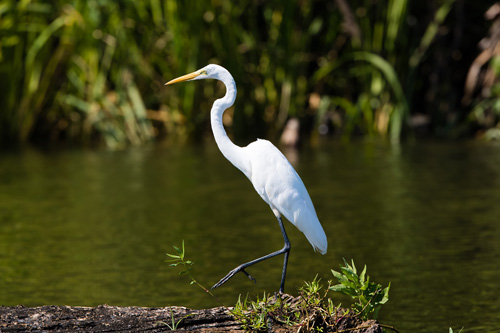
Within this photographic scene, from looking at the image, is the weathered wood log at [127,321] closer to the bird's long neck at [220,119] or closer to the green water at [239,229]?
the bird's long neck at [220,119]

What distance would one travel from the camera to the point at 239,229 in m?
7.02

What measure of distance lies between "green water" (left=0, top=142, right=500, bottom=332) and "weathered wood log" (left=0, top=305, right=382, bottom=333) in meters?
1.22

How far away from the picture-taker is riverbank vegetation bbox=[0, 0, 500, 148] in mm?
12141

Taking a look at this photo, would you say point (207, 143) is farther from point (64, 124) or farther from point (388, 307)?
point (388, 307)

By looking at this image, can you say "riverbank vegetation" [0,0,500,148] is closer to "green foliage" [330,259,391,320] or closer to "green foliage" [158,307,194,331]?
"green foliage" [330,259,391,320]

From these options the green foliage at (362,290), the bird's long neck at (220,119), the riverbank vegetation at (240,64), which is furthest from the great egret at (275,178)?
the riverbank vegetation at (240,64)

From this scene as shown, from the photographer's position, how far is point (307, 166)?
1028 centimetres

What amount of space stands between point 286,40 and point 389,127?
79.5 inches

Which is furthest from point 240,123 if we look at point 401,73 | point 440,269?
point 440,269

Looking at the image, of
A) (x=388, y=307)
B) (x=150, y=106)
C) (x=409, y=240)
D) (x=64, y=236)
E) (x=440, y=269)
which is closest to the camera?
(x=388, y=307)

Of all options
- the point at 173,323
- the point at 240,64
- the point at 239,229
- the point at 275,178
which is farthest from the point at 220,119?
the point at 240,64

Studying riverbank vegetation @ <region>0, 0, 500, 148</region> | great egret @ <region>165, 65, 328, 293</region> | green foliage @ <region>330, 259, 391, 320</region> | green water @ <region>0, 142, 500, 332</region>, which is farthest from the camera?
riverbank vegetation @ <region>0, 0, 500, 148</region>

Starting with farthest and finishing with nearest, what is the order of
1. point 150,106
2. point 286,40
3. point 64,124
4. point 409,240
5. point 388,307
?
1. point 64,124
2. point 150,106
3. point 286,40
4. point 409,240
5. point 388,307

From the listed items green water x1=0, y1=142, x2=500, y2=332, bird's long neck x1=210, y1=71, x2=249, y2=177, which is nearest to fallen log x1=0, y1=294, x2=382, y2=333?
bird's long neck x1=210, y1=71, x2=249, y2=177
